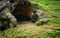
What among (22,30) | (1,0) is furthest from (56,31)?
(1,0)

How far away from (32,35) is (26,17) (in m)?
4.00

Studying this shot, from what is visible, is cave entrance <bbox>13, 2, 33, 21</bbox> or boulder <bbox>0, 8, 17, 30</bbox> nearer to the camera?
boulder <bbox>0, 8, 17, 30</bbox>

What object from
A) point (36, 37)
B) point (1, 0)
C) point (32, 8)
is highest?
point (1, 0)

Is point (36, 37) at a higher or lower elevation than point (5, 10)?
lower

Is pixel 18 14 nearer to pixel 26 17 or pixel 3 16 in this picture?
pixel 26 17

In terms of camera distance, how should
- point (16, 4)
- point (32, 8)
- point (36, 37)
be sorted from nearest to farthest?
1. point (36, 37)
2. point (16, 4)
3. point (32, 8)

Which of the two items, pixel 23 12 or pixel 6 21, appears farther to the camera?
pixel 23 12

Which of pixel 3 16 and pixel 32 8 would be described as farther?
pixel 32 8

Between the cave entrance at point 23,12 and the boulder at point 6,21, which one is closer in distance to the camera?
the boulder at point 6,21

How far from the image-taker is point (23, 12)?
13.6 m

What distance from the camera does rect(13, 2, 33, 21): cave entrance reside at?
13266mm

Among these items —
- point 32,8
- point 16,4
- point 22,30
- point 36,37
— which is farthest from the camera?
point 32,8

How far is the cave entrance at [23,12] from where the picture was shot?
1327cm

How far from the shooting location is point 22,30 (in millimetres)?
10648
